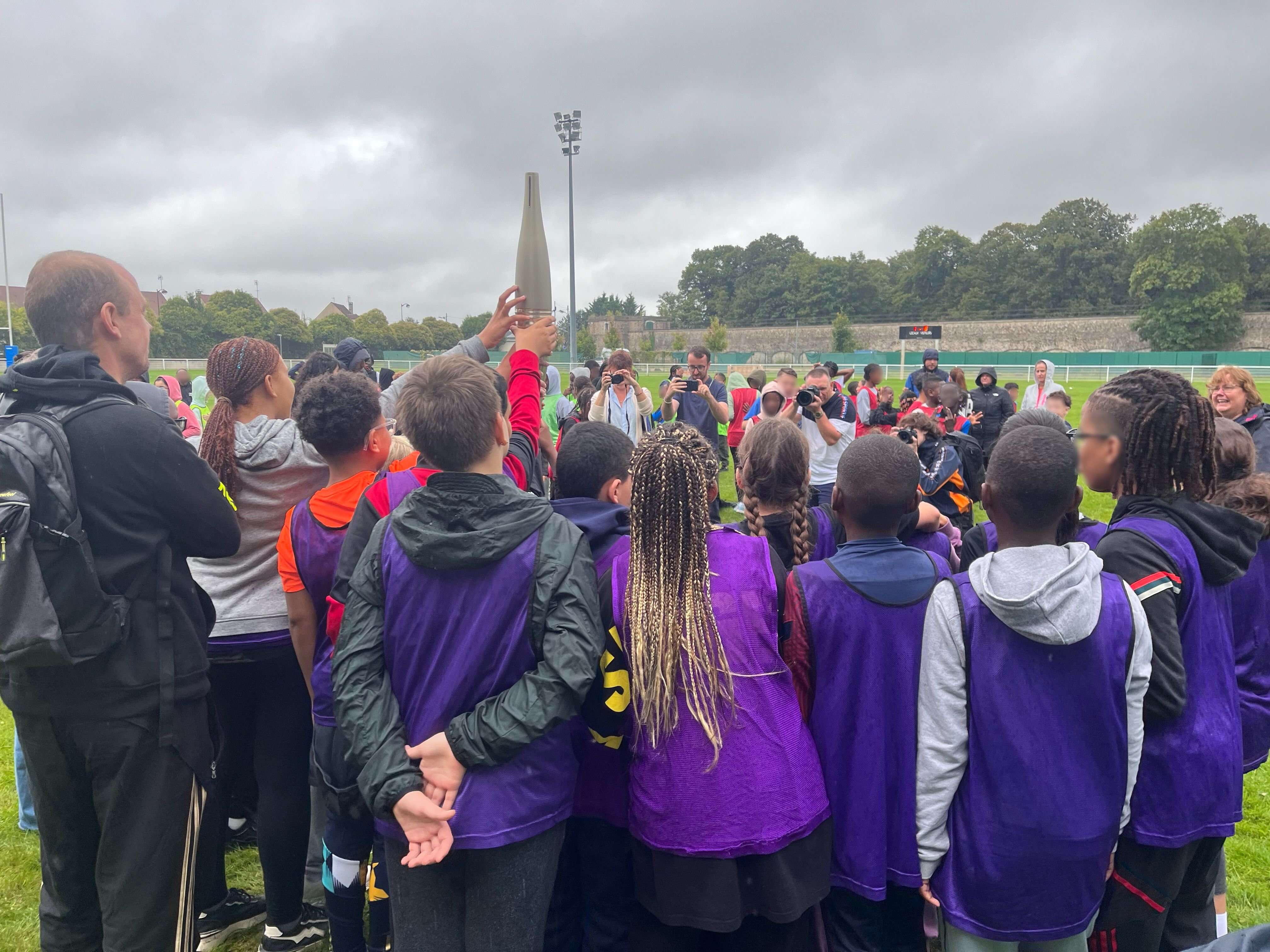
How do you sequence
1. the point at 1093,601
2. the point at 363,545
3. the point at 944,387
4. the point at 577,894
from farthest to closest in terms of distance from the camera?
1. the point at 944,387
2. the point at 577,894
3. the point at 363,545
4. the point at 1093,601

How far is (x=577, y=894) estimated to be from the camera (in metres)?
2.59

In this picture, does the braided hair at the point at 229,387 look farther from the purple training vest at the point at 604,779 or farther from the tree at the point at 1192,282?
the tree at the point at 1192,282

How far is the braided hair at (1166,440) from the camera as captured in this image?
7.89ft

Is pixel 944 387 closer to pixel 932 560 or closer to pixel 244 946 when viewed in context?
pixel 932 560

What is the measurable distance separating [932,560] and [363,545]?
5.60 feet

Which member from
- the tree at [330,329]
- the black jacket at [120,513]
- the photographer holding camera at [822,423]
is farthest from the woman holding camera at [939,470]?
the tree at [330,329]

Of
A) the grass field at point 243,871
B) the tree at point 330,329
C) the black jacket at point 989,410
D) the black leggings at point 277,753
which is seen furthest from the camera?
the tree at point 330,329

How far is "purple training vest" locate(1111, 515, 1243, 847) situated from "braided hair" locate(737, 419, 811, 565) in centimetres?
107

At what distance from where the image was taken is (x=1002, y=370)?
5069 centimetres

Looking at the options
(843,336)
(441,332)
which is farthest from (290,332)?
(843,336)

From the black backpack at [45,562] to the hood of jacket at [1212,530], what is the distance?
2.97 metres

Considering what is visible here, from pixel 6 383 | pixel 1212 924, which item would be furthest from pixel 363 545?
pixel 1212 924

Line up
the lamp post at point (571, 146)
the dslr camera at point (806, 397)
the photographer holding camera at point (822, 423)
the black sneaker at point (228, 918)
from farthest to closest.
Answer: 1. the lamp post at point (571, 146)
2. the photographer holding camera at point (822, 423)
3. the dslr camera at point (806, 397)
4. the black sneaker at point (228, 918)

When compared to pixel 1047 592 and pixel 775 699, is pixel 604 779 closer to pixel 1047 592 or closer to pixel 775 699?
pixel 775 699
